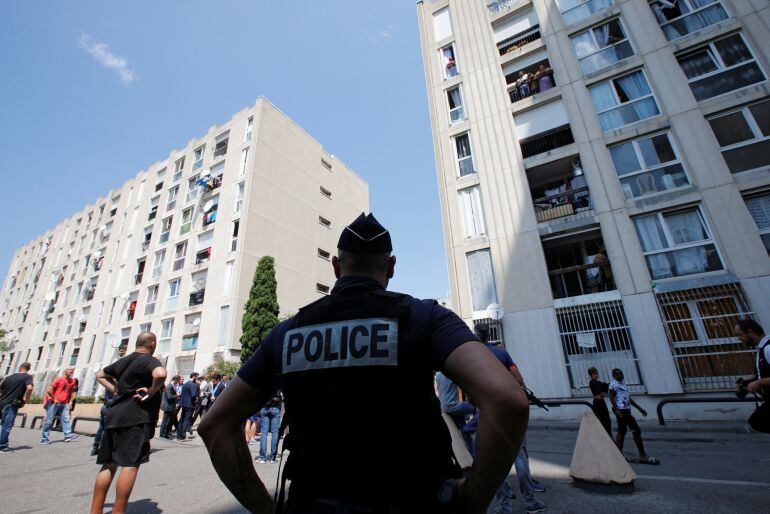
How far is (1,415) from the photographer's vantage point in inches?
309

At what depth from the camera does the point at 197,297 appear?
21.6 m

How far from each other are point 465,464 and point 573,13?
18117 millimetres

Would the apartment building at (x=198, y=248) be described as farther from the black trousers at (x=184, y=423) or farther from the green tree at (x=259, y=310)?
the black trousers at (x=184, y=423)

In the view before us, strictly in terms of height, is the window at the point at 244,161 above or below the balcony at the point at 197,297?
above

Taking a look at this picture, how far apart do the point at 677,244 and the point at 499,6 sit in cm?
1344

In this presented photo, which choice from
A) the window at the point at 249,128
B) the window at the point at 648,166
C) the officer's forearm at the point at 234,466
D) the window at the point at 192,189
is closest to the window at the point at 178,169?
the window at the point at 192,189

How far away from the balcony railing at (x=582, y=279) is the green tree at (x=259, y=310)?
42.7 ft

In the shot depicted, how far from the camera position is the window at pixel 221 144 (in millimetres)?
26734

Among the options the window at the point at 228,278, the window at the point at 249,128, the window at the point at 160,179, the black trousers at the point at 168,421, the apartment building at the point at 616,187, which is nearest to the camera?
the black trousers at the point at 168,421

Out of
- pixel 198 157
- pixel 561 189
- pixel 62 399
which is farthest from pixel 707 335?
pixel 198 157

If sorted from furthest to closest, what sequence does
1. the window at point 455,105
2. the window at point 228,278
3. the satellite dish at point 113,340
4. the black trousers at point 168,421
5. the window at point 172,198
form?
the window at point 172,198, the satellite dish at point 113,340, the window at point 228,278, the window at point 455,105, the black trousers at point 168,421

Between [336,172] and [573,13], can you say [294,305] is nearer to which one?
[336,172]

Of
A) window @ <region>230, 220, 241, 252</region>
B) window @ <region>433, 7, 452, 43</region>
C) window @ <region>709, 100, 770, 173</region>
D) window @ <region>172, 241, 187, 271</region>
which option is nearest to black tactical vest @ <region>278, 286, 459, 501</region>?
window @ <region>709, 100, 770, 173</region>

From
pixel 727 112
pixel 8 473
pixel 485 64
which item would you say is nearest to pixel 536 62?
pixel 485 64
